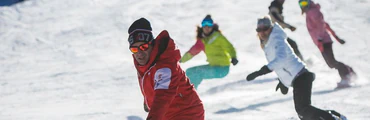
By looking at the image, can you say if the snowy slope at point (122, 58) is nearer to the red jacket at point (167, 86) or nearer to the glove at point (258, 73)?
the glove at point (258, 73)

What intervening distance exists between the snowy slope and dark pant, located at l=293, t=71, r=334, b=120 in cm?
Answer: 130

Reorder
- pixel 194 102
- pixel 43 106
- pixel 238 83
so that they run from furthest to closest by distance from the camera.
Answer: pixel 238 83 < pixel 43 106 < pixel 194 102

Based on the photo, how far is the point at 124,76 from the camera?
10586 mm

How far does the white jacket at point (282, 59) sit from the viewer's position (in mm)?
5066

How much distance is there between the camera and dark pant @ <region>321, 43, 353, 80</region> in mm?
8383

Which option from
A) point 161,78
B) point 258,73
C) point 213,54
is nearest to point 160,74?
point 161,78

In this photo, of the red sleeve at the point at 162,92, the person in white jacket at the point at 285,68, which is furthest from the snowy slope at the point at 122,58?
the red sleeve at the point at 162,92

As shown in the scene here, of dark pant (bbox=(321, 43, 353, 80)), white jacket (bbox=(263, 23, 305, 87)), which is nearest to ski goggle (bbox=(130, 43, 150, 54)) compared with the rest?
white jacket (bbox=(263, 23, 305, 87))

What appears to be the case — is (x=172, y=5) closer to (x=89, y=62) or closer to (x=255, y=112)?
(x=89, y=62)

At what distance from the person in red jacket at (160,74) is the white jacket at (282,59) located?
1.85 meters

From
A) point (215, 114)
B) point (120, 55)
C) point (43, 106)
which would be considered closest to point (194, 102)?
point (215, 114)

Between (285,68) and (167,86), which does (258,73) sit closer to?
(285,68)

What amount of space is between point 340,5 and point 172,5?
17.4 feet

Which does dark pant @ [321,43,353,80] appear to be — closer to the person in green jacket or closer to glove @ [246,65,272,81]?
the person in green jacket
